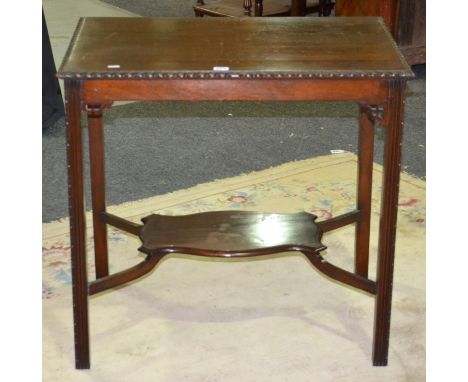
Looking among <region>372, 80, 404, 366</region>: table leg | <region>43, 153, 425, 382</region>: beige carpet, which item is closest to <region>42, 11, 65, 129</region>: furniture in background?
<region>43, 153, 425, 382</region>: beige carpet

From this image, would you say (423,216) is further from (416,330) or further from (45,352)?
(45,352)

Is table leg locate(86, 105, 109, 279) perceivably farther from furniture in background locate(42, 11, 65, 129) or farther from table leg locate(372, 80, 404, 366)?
furniture in background locate(42, 11, 65, 129)

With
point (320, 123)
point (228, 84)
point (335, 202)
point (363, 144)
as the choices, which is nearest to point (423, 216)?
point (335, 202)

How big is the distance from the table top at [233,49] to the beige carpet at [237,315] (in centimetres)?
79

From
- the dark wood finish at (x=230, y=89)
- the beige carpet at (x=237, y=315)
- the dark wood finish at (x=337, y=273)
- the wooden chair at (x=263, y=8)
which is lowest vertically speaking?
the beige carpet at (x=237, y=315)

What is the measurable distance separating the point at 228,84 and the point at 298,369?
0.79 meters

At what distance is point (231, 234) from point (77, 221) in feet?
1.42

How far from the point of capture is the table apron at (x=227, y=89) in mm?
2178

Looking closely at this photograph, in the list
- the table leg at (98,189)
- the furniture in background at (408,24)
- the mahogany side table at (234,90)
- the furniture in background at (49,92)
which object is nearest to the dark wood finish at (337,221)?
the mahogany side table at (234,90)

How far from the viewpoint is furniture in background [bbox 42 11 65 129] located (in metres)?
4.11

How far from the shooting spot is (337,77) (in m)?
2.17

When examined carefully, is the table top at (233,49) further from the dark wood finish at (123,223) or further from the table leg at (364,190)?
the dark wood finish at (123,223)

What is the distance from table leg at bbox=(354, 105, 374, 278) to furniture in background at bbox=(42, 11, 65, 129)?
70.6 inches

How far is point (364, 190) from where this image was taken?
2.72 metres
